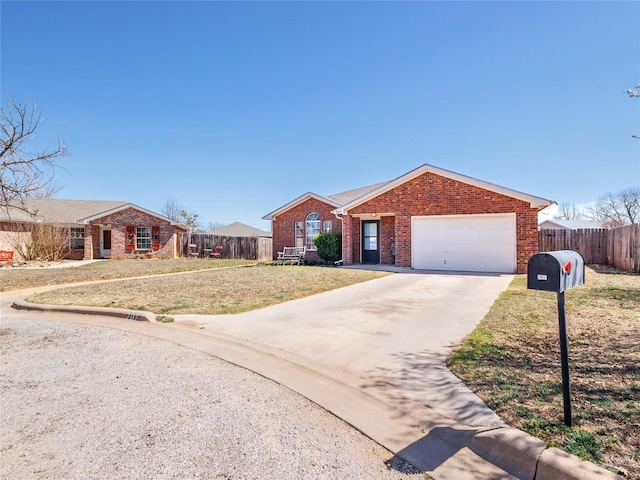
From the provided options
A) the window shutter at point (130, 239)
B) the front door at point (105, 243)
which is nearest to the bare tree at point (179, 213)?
the front door at point (105, 243)

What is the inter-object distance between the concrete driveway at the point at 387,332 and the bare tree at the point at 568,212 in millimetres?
60439

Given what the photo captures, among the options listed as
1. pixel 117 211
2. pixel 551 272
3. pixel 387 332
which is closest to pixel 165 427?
pixel 551 272

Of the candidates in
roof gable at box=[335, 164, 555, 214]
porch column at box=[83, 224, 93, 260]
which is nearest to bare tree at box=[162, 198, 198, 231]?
porch column at box=[83, 224, 93, 260]

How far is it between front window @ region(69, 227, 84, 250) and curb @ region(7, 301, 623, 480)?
25.9m

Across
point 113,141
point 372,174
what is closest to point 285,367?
point 113,141

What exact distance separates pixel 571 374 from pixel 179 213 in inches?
2247

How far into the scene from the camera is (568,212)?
58.0 metres

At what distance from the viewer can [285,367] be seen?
393 centimetres

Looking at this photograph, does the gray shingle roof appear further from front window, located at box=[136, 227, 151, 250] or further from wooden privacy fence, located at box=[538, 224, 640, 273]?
wooden privacy fence, located at box=[538, 224, 640, 273]

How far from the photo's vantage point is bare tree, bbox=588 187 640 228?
4684 cm

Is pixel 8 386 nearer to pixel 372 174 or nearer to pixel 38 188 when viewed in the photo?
pixel 38 188

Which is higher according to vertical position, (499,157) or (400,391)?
(499,157)

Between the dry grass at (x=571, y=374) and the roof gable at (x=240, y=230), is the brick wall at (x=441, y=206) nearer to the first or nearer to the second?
the dry grass at (x=571, y=374)

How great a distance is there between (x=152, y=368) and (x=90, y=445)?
1560 millimetres
